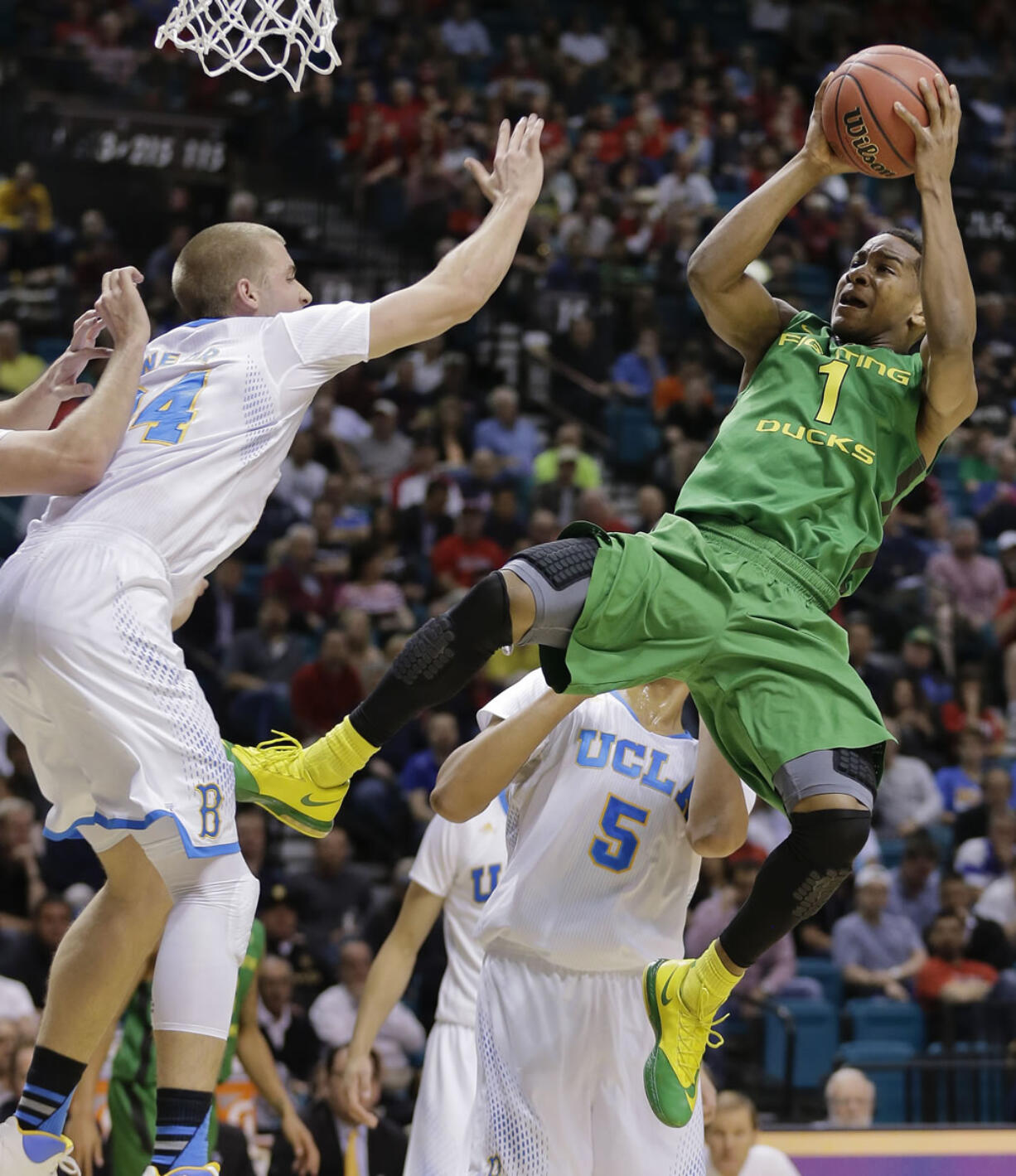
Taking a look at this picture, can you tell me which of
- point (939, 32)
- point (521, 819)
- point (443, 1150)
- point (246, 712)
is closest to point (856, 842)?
point (521, 819)

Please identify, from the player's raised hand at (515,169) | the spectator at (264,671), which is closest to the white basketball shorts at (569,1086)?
the player's raised hand at (515,169)

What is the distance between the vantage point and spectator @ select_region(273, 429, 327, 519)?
13.0 metres

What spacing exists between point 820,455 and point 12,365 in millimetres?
10137

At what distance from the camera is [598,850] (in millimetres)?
5188

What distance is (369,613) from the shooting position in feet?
39.2

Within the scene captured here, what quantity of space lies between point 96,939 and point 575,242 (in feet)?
→ 40.4

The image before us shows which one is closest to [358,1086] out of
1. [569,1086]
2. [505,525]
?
[569,1086]

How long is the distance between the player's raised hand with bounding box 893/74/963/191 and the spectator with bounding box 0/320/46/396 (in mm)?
9989

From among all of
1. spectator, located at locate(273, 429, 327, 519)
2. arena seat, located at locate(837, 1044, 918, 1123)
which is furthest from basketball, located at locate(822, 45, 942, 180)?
spectator, located at locate(273, 429, 327, 519)

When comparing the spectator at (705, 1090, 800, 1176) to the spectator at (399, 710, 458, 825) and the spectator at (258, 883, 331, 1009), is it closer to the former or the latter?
the spectator at (258, 883, 331, 1009)

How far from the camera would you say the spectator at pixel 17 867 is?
914cm

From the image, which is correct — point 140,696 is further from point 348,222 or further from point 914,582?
point 348,222

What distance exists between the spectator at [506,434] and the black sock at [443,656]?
9.45 metres

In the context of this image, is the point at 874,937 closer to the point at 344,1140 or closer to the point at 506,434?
the point at 344,1140
